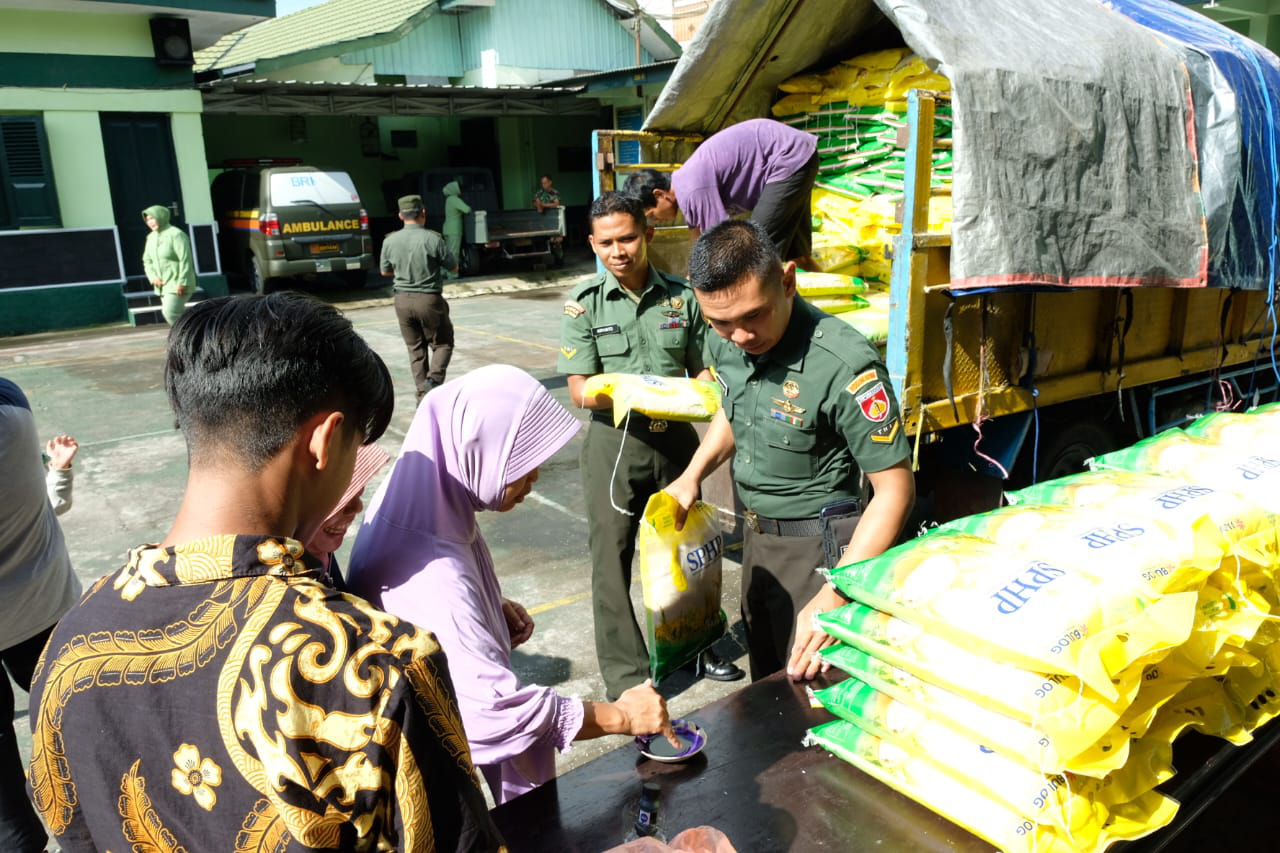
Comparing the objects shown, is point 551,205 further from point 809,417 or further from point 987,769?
point 987,769

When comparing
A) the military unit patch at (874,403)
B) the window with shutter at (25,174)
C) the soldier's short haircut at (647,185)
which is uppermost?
the window with shutter at (25,174)

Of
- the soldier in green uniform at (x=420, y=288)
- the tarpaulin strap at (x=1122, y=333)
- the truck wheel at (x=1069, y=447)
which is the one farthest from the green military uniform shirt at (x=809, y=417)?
the soldier in green uniform at (x=420, y=288)

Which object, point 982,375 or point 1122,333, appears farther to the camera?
point 1122,333

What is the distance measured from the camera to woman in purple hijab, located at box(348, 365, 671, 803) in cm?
147

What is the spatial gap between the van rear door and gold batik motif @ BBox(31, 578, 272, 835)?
14.2 metres

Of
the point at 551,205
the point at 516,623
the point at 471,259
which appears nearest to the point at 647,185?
the point at 516,623

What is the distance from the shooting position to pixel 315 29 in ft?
67.3

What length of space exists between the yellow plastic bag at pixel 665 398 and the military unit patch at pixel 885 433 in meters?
0.88

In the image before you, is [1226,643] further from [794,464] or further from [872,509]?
[794,464]

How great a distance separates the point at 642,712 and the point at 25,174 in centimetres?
1380

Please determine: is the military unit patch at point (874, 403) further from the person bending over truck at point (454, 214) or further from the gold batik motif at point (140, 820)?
the person bending over truck at point (454, 214)

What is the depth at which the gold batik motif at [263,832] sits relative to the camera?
0.92 metres

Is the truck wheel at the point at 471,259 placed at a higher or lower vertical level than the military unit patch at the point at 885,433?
lower

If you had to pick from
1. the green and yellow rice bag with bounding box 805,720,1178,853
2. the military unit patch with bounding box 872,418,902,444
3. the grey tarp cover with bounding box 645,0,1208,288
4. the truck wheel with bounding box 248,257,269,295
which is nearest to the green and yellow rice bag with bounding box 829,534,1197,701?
the green and yellow rice bag with bounding box 805,720,1178,853
